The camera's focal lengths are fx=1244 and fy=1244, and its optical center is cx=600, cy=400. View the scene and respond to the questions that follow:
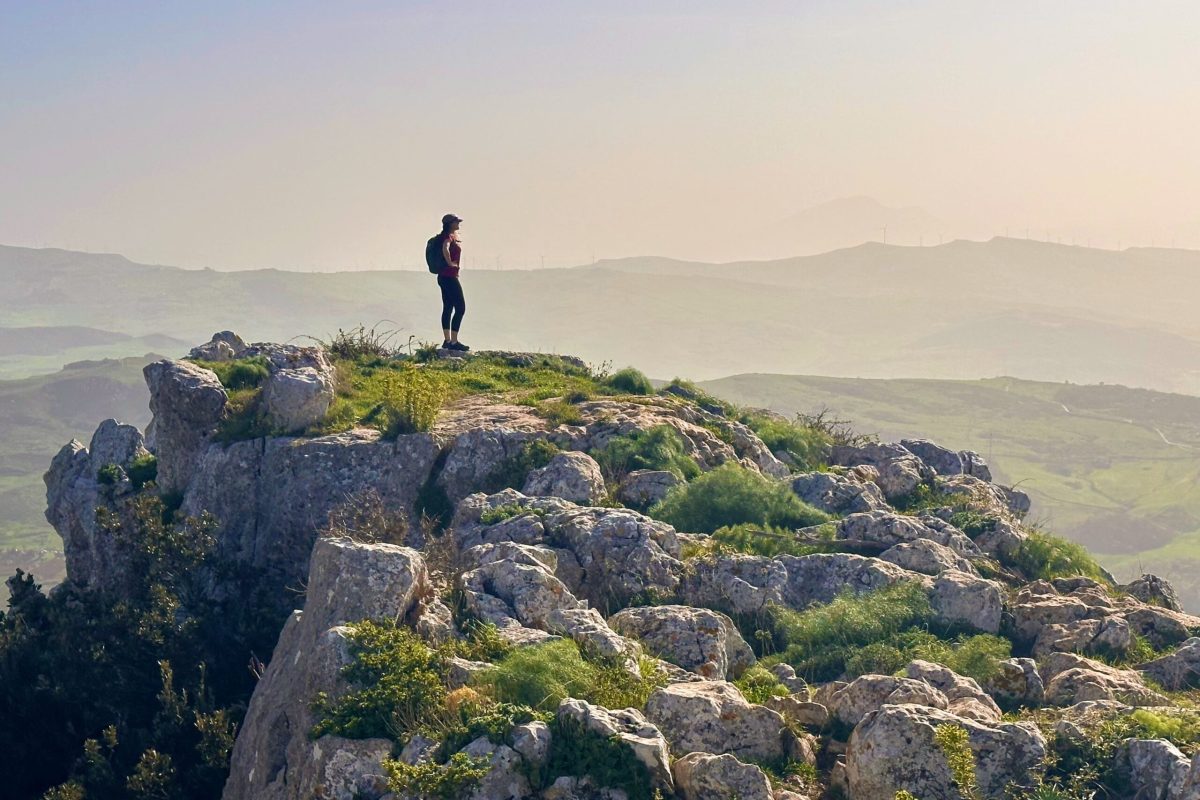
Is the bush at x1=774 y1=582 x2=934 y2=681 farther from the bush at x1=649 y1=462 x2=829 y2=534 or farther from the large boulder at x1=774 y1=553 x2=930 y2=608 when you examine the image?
the bush at x1=649 y1=462 x2=829 y2=534

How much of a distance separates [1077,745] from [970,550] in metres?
8.08

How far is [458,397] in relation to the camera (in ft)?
84.0

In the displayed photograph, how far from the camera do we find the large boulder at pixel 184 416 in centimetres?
2353

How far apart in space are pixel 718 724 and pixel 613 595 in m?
4.83

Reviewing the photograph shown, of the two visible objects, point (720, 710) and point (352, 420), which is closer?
point (720, 710)

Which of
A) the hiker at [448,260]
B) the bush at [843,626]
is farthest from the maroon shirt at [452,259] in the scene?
the bush at [843,626]

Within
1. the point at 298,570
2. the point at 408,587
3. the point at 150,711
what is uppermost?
the point at 408,587

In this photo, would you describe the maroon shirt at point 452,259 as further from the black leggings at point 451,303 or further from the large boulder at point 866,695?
the large boulder at point 866,695

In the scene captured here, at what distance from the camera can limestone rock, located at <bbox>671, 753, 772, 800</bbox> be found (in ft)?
36.7

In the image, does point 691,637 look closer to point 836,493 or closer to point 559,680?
point 559,680

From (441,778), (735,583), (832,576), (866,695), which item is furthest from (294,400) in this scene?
(866,695)

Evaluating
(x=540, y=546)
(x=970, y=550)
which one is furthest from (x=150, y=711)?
(x=970, y=550)

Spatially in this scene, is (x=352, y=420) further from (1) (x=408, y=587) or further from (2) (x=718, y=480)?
(1) (x=408, y=587)

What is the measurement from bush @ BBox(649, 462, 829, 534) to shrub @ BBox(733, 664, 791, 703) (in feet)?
16.7
